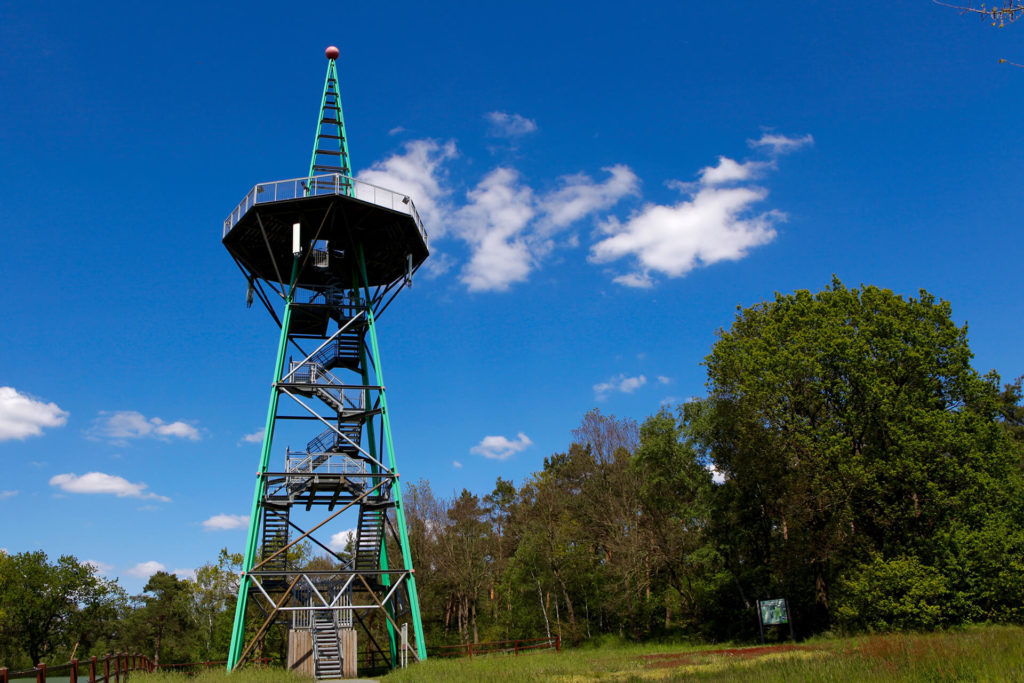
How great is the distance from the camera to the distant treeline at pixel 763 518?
89.9ft

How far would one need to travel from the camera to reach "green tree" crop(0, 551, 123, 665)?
2109 inches

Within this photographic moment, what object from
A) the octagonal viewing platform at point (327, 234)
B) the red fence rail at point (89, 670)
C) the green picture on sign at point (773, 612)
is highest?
the octagonal viewing platform at point (327, 234)

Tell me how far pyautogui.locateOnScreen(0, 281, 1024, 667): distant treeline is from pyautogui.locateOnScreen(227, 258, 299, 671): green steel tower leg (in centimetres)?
1725

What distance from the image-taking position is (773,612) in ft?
104

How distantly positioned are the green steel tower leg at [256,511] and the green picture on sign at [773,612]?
22195 mm

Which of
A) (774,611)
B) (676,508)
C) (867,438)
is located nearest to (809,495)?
(867,438)

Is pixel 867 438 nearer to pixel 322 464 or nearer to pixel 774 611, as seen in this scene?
pixel 774 611

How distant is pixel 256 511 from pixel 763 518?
2730 cm

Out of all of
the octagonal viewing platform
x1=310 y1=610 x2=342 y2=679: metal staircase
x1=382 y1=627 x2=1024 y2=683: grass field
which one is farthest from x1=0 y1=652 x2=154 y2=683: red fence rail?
the octagonal viewing platform

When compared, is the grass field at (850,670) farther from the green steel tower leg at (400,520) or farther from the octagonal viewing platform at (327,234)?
the octagonal viewing platform at (327,234)

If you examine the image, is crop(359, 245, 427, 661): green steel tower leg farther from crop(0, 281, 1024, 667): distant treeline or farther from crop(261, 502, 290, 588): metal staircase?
crop(0, 281, 1024, 667): distant treeline

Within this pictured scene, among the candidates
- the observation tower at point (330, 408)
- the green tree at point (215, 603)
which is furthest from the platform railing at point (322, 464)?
the green tree at point (215, 603)

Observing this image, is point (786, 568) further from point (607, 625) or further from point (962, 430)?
point (607, 625)

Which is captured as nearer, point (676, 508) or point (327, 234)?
point (327, 234)
